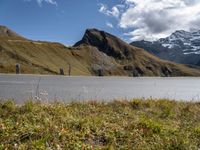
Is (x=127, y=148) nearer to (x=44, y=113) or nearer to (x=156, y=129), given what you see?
(x=156, y=129)

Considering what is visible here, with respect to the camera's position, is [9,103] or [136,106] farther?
[136,106]

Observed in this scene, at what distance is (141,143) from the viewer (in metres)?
11.1

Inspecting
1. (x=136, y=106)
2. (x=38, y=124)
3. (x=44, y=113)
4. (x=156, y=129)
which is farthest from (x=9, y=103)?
(x=136, y=106)

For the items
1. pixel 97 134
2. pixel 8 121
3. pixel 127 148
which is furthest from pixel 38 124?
pixel 127 148

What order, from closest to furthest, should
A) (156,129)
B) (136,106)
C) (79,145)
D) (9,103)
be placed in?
(79,145)
(156,129)
(9,103)
(136,106)

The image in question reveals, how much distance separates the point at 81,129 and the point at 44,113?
6.50 ft

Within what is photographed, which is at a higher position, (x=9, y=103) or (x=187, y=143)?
(x=9, y=103)

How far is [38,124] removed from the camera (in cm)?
1159

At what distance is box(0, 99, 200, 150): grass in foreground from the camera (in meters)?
10.3

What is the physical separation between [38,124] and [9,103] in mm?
3265

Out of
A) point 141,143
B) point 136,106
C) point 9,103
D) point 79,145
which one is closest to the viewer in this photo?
point 79,145

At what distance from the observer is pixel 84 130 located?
38.2ft

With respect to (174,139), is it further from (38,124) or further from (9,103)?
(9,103)

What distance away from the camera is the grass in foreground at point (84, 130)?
10298mm
